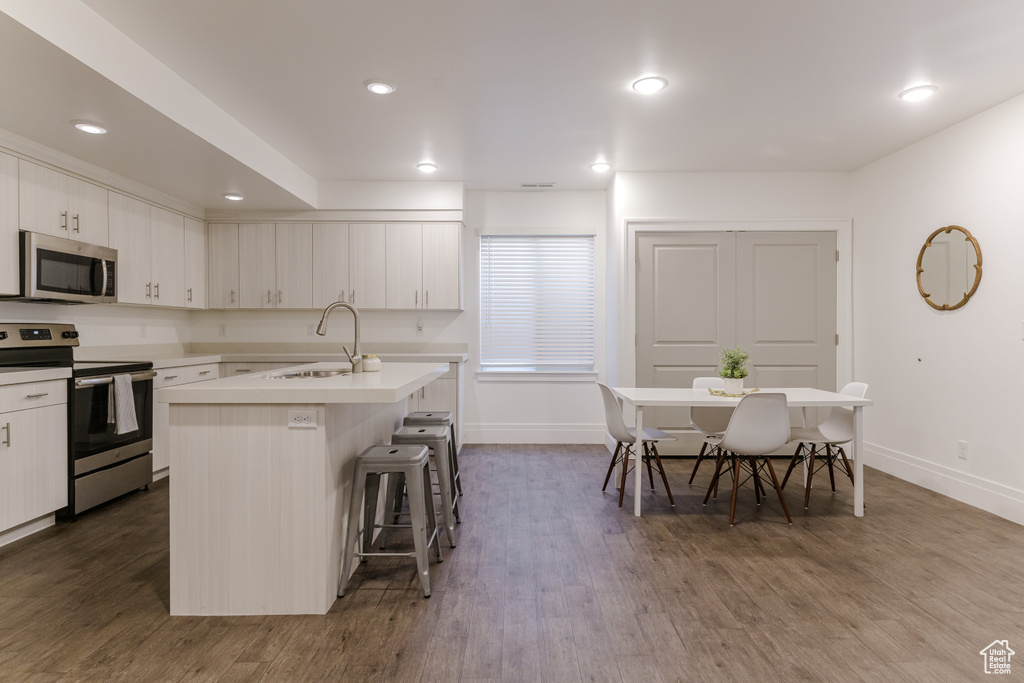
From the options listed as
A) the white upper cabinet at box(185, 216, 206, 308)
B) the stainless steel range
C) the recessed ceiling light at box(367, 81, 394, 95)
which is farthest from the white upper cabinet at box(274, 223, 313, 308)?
the recessed ceiling light at box(367, 81, 394, 95)

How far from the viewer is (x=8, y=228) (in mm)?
3162

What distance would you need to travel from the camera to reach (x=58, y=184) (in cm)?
352

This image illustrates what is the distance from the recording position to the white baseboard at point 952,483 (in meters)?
3.39

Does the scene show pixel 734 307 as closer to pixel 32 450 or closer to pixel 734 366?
pixel 734 366

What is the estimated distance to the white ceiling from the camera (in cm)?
248

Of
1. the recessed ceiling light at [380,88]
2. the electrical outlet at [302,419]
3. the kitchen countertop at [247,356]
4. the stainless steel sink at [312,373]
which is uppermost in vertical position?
the recessed ceiling light at [380,88]

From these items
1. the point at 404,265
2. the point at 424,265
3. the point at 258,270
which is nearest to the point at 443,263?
the point at 424,265

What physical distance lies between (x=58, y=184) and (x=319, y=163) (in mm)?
1789

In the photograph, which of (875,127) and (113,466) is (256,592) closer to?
(113,466)

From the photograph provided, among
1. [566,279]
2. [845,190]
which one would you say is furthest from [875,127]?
[566,279]

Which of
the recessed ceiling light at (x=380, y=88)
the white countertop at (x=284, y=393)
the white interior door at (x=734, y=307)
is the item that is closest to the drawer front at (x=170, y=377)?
the white countertop at (x=284, y=393)

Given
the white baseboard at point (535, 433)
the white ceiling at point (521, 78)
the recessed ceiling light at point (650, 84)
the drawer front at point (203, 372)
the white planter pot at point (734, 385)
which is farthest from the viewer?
the white baseboard at point (535, 433)

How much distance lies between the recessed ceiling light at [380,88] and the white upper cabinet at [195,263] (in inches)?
109

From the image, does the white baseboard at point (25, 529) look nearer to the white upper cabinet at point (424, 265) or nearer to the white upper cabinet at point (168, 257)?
the white upper cabinet at point (168, 257)
